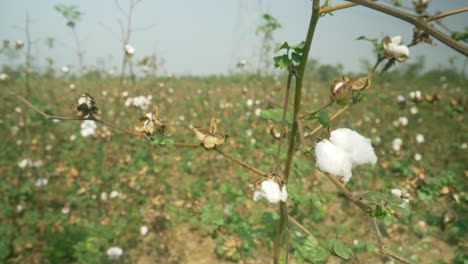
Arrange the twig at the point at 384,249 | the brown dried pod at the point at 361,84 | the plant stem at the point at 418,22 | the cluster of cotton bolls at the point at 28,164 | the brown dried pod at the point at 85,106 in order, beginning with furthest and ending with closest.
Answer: the cluster of cotton bolls at the point at 28,164 < the brown dried pod at the point at 85,106 < the brown dried pod at the point at 361,84 < the twig at the point at 384,249 < the plant stem at the point at 418,22

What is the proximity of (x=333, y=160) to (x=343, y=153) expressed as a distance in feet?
0.13

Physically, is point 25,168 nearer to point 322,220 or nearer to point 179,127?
point 179,127

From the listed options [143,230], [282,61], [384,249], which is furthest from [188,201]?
[384,249]

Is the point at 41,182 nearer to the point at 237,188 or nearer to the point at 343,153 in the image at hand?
the point at 237,188

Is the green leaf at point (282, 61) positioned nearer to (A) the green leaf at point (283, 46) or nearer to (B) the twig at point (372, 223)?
(A) the green leaf at point (283, 46)

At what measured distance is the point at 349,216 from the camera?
10.1ft

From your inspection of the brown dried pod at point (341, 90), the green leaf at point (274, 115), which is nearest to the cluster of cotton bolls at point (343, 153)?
the brown dried pod at point (341, 90)

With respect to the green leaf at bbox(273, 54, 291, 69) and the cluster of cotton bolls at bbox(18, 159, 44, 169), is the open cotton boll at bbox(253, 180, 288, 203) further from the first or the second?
the cluster of cotton bolls at bbox(18, 159, 44, 169)

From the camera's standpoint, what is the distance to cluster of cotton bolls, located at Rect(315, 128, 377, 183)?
0.60 m

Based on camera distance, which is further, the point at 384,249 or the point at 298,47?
the point at 298,47

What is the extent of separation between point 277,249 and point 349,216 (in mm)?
2408

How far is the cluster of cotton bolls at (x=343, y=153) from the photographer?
0.60 m

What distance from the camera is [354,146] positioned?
63 cm

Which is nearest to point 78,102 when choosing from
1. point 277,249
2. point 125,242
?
point 277,249
